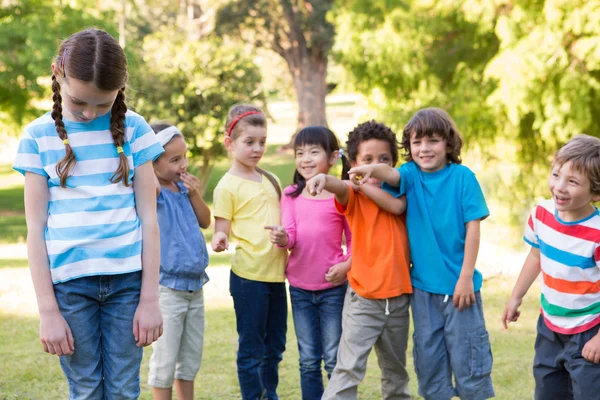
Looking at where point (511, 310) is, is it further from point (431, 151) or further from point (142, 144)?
point (142, 144)

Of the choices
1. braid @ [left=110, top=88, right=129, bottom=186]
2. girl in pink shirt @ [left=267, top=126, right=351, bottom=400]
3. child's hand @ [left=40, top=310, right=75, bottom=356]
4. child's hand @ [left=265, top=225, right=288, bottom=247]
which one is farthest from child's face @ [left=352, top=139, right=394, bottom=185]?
child's hand @ [left=40, top=310, right=75, bottom=356]

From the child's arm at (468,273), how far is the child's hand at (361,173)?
18.7 inches

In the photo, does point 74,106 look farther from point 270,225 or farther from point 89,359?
point 270,225

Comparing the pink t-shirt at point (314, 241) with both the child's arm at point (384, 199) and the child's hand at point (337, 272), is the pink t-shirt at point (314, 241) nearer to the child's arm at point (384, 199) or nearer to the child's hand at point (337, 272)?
the child's hand at point (337, 272)

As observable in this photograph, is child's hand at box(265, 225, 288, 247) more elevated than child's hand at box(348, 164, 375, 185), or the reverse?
child's hand at box(348, 164, 375, 185)

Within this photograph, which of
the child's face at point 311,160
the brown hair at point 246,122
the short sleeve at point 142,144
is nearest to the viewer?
the short sleeve at point 142,144

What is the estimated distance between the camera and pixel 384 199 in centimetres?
336

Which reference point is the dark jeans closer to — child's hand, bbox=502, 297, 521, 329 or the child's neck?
child's hand, bbox=502, 297, 521, 329

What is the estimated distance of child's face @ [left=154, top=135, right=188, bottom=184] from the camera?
3.61 metres

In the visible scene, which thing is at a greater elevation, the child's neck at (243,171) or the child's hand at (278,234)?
the child's neck at (243,171)

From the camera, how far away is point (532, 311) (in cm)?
599

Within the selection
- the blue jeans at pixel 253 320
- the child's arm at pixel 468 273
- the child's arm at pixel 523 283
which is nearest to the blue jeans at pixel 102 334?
the blue jeans at pixel 253 320

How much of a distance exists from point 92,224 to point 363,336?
145cm

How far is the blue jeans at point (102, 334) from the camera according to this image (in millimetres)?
2422
